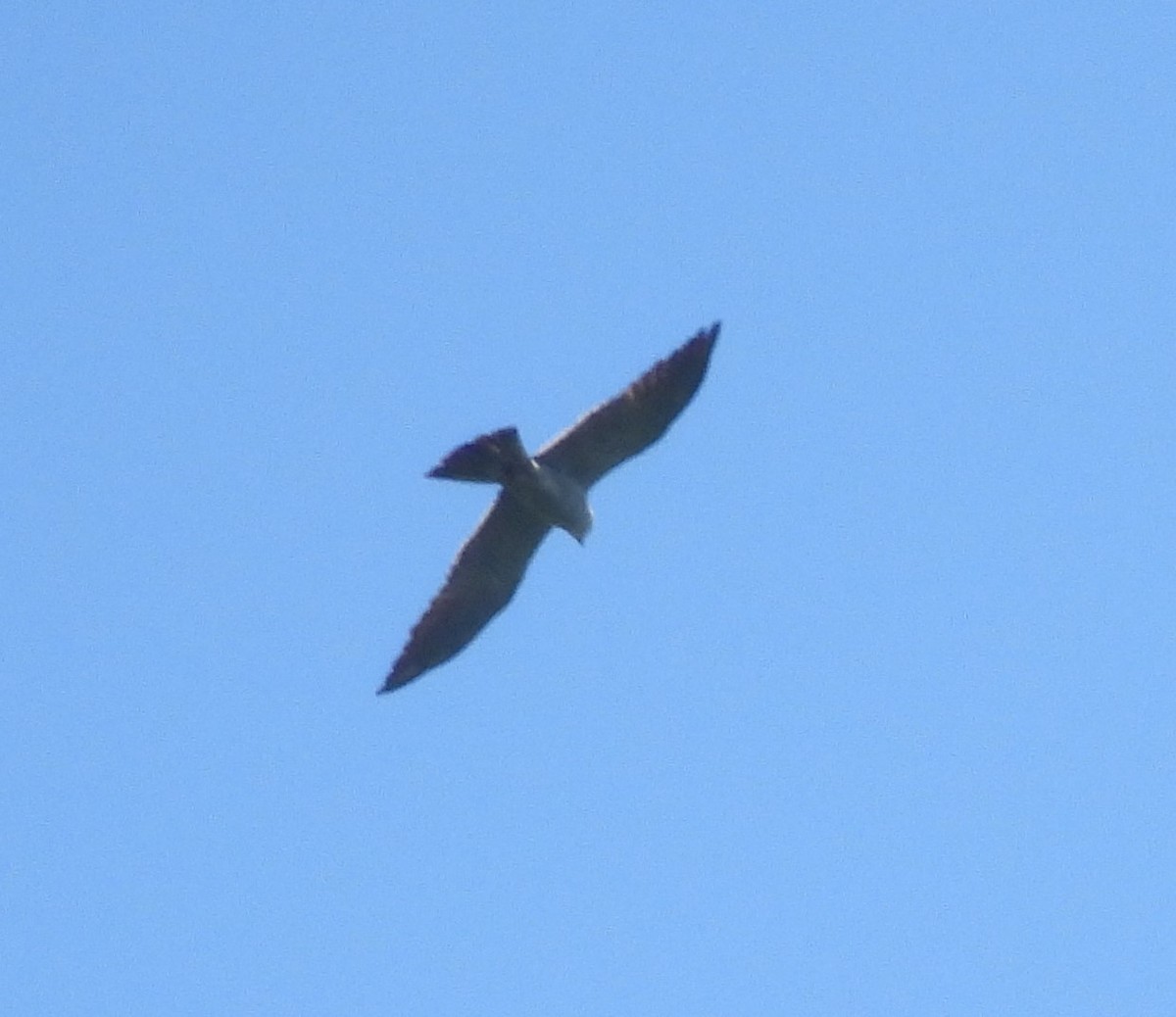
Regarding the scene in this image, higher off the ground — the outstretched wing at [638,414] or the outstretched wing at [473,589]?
the outstretched wing at [638,414]

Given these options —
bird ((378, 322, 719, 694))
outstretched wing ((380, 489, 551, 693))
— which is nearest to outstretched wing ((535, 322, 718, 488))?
bird ((378, 322, 719, 694))

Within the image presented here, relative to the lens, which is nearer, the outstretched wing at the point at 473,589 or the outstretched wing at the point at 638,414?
the outstretched wing at the point at 638,414

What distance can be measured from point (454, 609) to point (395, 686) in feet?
2.91

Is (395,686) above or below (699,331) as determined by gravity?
Result: below

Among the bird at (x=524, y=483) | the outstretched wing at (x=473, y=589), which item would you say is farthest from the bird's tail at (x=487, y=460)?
the outstretched wing at (x=473, y=589)

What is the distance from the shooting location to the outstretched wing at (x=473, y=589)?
72.0ft

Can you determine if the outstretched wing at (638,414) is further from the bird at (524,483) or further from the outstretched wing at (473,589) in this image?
the outstretched wing at (473,589)

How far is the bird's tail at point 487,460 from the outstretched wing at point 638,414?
41 cm

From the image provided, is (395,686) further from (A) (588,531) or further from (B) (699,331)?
(B) (699,331)

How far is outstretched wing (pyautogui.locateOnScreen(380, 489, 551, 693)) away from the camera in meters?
22.0

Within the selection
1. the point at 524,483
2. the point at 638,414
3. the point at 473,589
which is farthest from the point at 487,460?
the point at 473,589

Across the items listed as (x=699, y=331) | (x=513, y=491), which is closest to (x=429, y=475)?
(x=513, y=491)

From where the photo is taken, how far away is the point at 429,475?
20.5 meters

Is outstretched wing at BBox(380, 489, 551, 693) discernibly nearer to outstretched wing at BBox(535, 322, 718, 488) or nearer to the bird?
the bird
